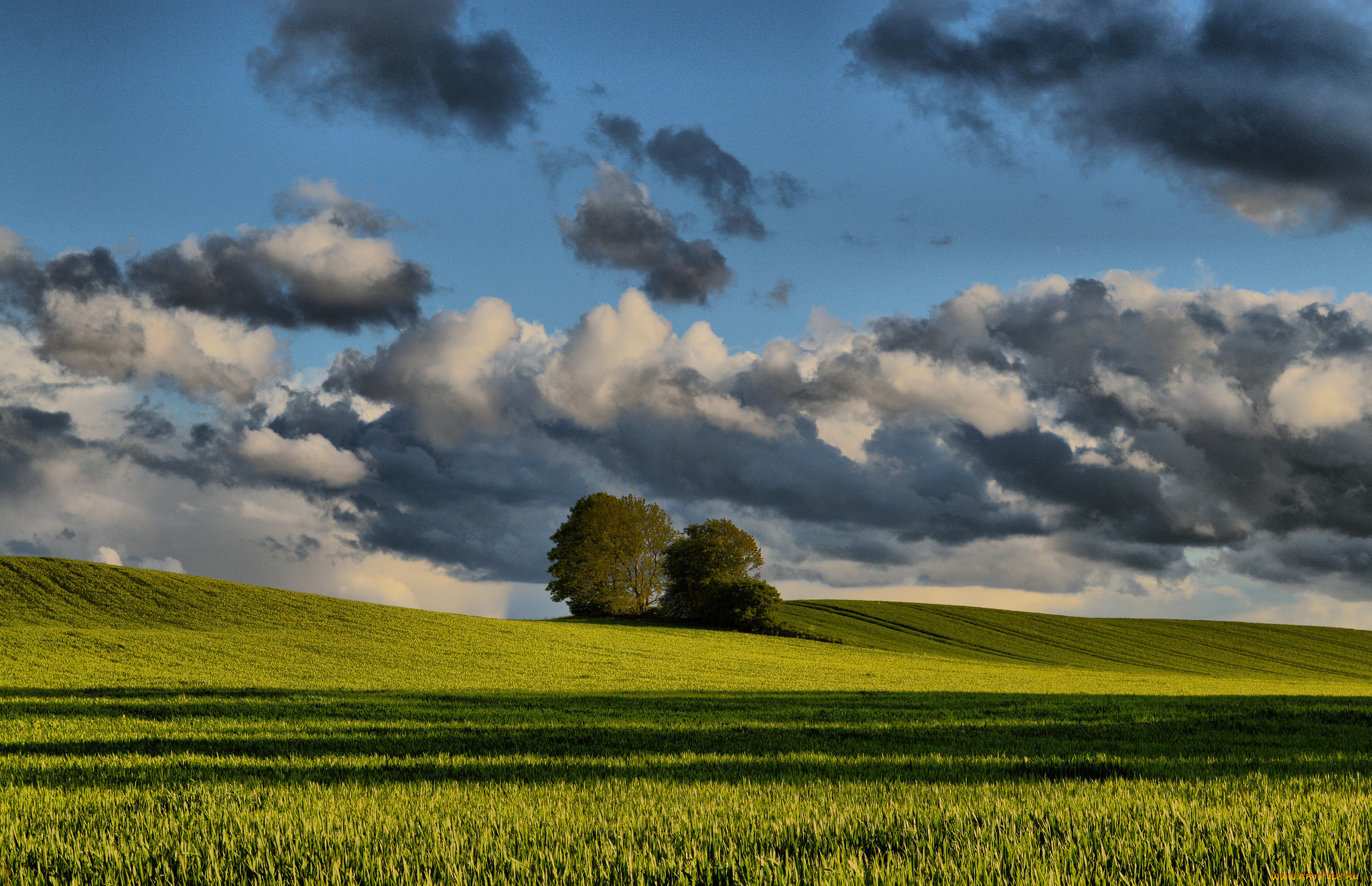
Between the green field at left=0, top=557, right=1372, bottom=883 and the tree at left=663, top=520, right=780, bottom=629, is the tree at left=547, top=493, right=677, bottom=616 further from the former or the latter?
the green field at left=0, top=557, right=1372, bottom=883

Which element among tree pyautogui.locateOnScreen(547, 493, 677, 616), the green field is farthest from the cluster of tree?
the green field

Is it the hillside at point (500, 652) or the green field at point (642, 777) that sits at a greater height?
the green field at point (642, 777)

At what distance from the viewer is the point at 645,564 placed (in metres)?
75.9

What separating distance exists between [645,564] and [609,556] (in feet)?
12.1

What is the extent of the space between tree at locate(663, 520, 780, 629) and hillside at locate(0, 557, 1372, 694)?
517 centimetres

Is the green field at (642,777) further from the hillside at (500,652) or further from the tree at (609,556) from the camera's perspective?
the tree at (609,556)

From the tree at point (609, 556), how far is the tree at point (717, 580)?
2334 mm

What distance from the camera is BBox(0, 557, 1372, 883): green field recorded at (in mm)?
4332

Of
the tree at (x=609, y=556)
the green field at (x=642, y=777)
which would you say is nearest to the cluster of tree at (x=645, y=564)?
the tree at (x=609, y=556)

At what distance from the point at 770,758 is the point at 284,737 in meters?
8.17

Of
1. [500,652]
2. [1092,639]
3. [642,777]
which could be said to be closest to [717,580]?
[500,652]

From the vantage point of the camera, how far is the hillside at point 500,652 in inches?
1198

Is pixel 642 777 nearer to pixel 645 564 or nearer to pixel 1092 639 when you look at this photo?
pixel 645 564

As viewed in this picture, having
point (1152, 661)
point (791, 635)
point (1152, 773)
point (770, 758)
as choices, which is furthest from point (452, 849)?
point (1152, 661)
